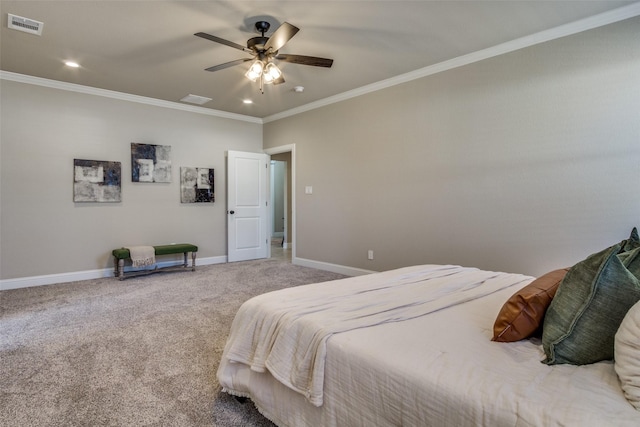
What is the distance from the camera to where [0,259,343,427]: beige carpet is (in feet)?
5.97

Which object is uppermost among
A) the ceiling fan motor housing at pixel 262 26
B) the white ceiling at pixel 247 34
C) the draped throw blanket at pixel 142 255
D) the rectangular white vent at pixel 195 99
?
the white ceiling at pixel 247 34

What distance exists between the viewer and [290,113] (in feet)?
19.7

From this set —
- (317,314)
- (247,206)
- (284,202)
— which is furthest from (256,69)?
(284,202)

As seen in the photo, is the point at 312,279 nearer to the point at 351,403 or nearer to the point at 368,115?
the point at 368,115

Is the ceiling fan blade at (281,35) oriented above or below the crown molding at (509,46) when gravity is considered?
below

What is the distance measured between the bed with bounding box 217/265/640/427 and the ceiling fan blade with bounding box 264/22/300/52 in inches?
76.9

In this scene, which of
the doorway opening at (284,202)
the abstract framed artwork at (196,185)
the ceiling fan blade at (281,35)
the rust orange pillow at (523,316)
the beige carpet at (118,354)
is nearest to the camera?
the rust orange pillow at (523,316)

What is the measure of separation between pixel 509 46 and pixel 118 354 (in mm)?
4450

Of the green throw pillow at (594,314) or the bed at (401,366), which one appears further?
the green throw pillow at (594,314)

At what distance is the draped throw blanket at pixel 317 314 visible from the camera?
141 cm

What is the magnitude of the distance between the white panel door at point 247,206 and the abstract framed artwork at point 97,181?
1745mm

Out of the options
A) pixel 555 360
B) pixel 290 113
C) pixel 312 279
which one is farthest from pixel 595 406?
pixel 290 113

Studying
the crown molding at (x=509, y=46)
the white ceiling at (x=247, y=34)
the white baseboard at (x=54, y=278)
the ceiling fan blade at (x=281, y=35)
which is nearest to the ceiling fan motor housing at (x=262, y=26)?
the white ceiling at (x=247, y=34)

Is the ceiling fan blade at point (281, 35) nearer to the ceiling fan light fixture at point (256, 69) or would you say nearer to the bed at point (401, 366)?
the ceiling fan light fixture at point (256, 69)
